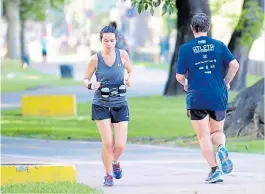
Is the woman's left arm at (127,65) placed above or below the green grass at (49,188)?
above

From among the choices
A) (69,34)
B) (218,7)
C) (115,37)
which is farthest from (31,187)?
(69,34)

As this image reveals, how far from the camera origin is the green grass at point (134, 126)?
18695mm

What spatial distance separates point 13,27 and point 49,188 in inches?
2328

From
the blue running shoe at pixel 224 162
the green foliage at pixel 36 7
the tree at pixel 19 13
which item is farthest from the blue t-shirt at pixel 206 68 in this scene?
the green foliage at pixel 36 7

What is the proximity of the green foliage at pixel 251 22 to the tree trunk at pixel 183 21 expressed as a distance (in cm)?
155

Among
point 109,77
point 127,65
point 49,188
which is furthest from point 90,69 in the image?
point 49,188

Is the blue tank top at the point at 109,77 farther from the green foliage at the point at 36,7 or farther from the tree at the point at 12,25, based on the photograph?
the tree at the point at 12,25

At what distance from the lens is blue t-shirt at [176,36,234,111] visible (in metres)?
11.0

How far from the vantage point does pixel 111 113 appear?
36.7ft

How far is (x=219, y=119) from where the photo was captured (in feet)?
36.6

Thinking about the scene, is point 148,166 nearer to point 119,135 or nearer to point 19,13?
point 119,135

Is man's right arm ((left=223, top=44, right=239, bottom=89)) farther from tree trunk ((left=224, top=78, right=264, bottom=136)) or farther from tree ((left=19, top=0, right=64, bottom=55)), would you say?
tree ((left=19, top=0, right=64, bottom=55))

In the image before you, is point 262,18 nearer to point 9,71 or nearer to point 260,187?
point 260,187

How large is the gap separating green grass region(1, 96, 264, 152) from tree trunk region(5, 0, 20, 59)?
130ft
